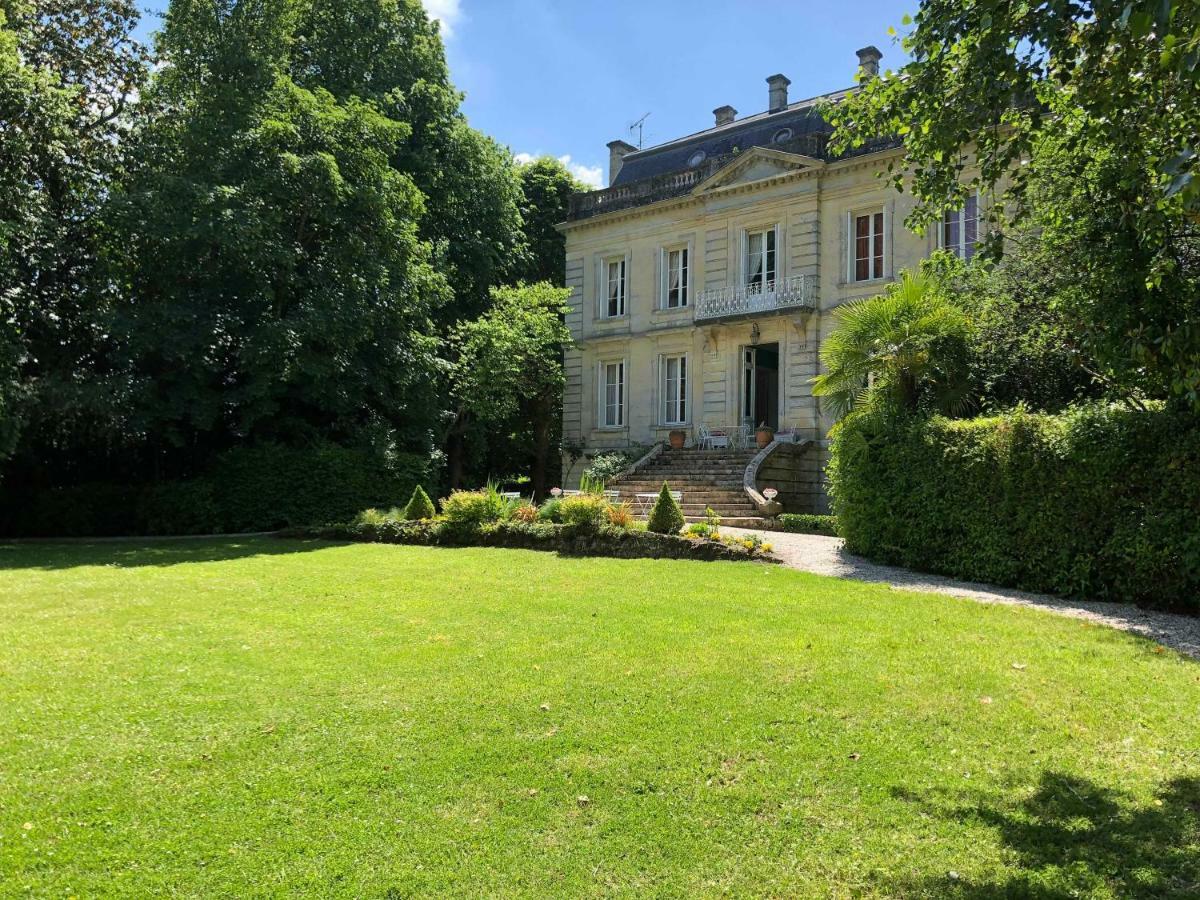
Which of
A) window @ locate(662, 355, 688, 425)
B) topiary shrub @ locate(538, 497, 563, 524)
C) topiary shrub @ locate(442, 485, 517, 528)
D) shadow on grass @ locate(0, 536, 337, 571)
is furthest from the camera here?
window @ locate(662, 355, 688, 425)

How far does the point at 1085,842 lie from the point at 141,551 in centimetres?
1420

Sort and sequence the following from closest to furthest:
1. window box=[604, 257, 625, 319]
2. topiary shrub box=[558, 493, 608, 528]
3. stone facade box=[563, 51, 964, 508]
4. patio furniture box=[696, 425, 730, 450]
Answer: topiary shrub box=[558, 493, 608, 528] < stone facade box=[563, 51, 964, 508] < patio furniture box=[696, 425, 730, 450] < window box=[604, 257, 625, 319]

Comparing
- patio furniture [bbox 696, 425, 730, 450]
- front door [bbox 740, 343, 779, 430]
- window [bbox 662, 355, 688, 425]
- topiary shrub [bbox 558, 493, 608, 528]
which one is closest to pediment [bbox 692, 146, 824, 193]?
front door [bbox 740, 343, 779, 430]

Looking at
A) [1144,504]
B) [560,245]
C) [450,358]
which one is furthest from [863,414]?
[560,245]

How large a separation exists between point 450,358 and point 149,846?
20.1m

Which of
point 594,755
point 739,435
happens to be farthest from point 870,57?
point 594,755

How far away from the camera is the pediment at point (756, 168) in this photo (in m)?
20.9

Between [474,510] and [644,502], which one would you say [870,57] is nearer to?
[644,502]

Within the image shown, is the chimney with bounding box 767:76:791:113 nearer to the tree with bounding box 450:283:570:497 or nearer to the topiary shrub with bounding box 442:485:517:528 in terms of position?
the tree with bounding box 450:283:570:497

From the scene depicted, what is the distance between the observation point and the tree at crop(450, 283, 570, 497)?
2081 cm

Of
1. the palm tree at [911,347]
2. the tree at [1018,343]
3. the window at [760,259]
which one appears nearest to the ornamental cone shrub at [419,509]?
the palm tree at [911,347]

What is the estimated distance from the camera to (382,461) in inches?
709

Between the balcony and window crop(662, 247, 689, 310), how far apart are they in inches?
40.6

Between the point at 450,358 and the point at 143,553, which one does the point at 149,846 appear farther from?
the point at 450,358
